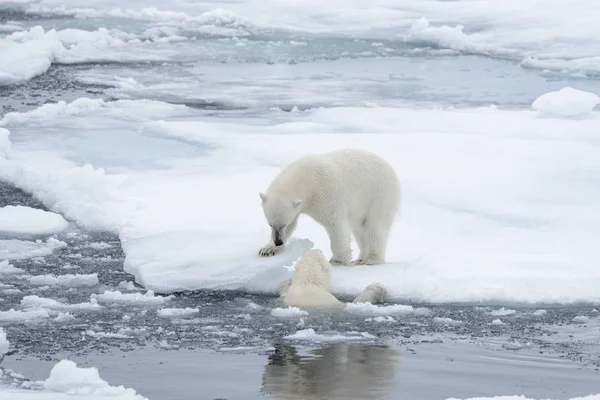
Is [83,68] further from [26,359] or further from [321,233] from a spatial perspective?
[26,359]

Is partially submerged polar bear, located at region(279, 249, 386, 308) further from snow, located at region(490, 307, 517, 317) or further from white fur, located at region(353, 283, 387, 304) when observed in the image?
snow, located at region(490, 307, 517, 317)

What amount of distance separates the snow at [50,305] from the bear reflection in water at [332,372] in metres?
1.13

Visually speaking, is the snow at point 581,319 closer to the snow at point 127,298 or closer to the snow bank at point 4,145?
the snow at point 127,298

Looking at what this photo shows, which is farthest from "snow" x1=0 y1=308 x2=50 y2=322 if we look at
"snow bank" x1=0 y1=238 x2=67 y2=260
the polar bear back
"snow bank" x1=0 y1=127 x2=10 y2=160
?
"snow bank" x1=0 y1=127 x2=10 y2=160

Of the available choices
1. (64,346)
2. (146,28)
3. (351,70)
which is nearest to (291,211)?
(64,346)

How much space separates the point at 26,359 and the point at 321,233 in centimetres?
301

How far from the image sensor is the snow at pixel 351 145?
5.79 metres

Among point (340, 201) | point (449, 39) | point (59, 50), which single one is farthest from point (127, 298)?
point (449, 39)

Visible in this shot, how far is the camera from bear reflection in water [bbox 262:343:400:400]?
4113 mm

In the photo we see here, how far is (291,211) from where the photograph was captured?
5.94 meters

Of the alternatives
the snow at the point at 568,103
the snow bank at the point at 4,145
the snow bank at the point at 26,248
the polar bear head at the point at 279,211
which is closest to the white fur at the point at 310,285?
the polar bear head at the point at 279,211

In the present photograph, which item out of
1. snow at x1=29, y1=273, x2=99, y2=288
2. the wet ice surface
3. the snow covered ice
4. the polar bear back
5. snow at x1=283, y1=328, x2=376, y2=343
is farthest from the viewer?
the polar bear back

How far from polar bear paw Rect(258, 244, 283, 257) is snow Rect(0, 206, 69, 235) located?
172 centimetres

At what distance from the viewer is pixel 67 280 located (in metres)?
5.77
